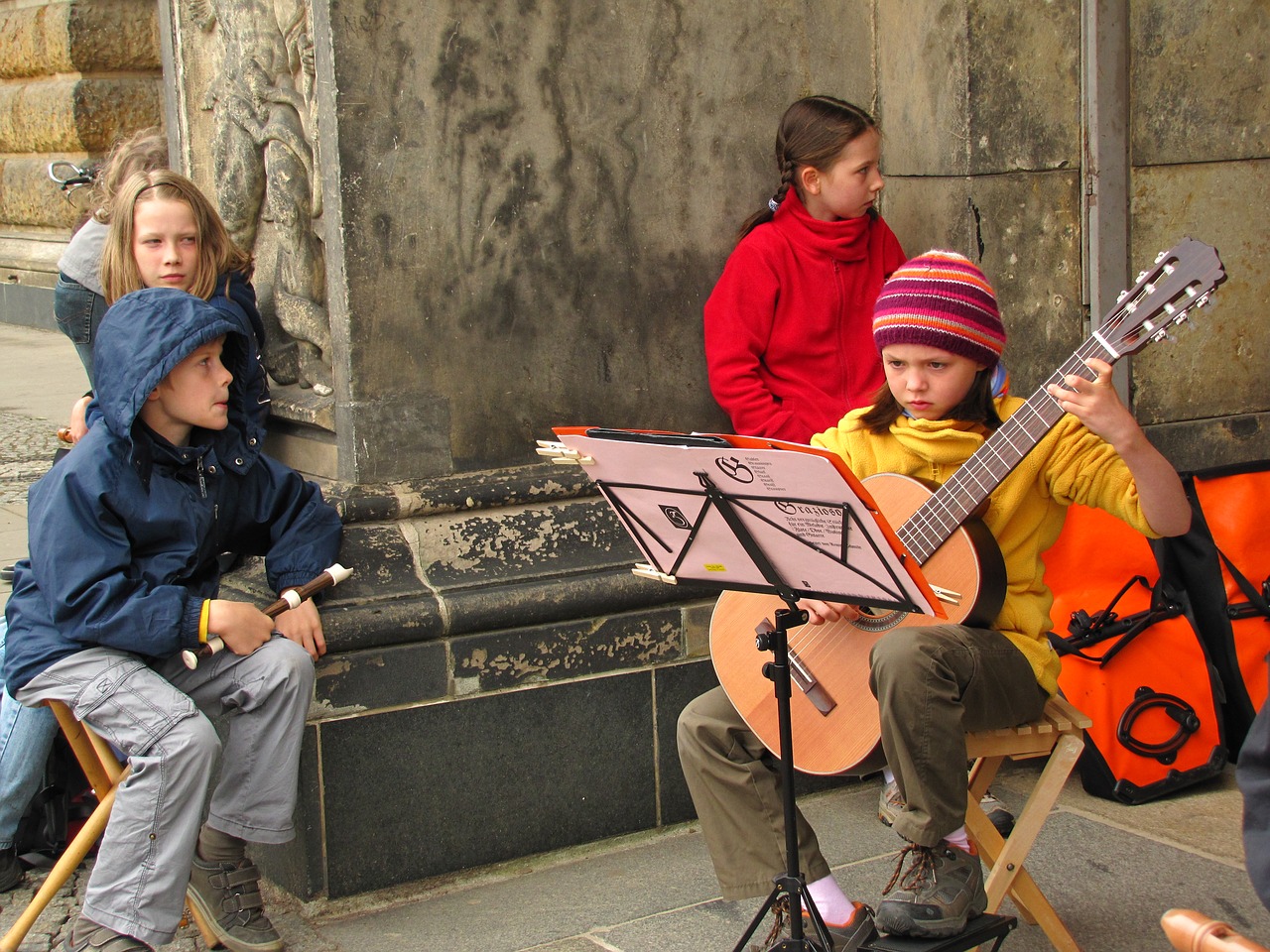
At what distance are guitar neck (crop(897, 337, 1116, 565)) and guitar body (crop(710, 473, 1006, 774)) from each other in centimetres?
2

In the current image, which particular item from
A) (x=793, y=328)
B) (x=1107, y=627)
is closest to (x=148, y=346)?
(x=793, y=328)

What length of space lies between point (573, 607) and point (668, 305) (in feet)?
2.74

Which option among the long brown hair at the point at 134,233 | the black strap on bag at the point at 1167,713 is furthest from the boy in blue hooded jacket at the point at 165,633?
the black strap on bag at the point at 1167,713

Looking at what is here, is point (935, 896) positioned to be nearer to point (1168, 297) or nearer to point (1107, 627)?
point (1168, 297)

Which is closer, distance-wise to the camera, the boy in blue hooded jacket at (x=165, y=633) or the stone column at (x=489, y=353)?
the boy in blue hooded jacket at (x=165, y=633)

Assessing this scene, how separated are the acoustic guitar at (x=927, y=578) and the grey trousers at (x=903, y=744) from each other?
0.07m

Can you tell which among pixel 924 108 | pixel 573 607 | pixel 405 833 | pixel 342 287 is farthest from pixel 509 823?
pixel 924 108

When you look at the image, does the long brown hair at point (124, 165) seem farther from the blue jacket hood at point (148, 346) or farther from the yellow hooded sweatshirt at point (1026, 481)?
the yellow hooded sweatshirt at point (1026, 481)

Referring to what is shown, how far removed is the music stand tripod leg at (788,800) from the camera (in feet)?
8.01

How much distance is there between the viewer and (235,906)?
119 inches

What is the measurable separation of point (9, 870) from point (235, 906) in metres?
0.71

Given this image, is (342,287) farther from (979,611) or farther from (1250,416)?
(1250,416)

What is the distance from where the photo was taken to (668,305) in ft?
12.4

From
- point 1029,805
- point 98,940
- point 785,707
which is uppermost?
point 785,707
